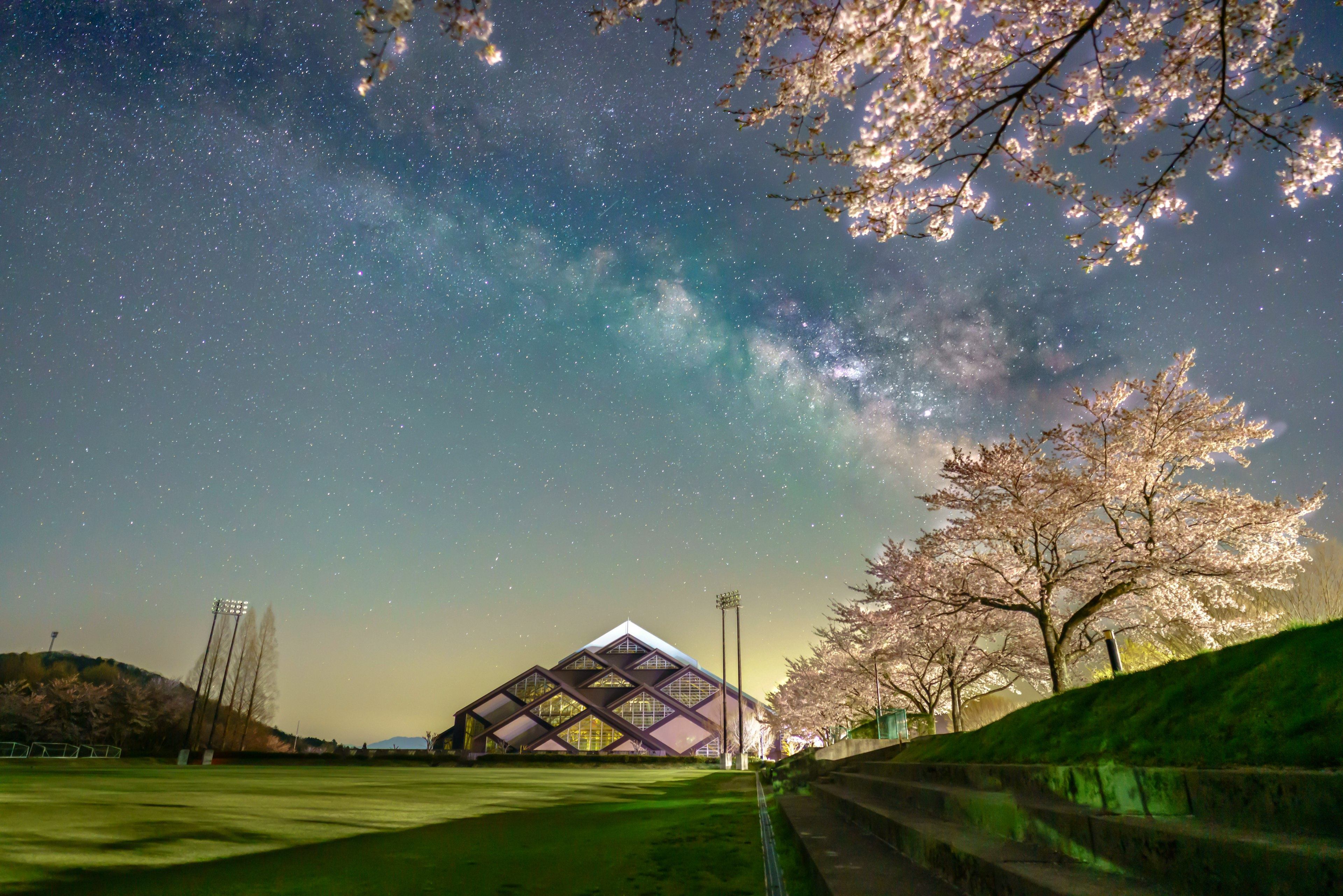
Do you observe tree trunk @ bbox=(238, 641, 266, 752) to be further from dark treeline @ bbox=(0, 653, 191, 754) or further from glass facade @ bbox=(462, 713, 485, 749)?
glass facade @ bbox=(462, 713, 485, 749)

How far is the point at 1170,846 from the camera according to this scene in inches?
98.7

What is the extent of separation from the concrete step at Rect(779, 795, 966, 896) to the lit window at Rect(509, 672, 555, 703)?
81.8m

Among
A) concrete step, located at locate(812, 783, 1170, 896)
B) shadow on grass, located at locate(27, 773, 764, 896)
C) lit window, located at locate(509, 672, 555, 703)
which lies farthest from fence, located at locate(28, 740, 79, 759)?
concrete step, located at locate(812, 783, 1170, 896)

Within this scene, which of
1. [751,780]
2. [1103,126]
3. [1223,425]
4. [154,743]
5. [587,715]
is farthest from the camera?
[587,715]

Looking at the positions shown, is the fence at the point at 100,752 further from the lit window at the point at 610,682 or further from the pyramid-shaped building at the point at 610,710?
the lit window at the point at 610,682

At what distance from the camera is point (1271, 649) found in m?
4.02

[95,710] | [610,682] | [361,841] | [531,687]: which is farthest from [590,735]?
[361,841]

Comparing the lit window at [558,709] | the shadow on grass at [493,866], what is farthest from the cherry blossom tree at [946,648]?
the lit window at [558,709]

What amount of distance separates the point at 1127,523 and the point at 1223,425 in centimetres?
379

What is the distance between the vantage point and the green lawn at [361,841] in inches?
190

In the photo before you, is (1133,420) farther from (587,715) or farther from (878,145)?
(587,715)

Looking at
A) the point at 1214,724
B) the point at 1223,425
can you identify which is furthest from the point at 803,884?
the point at 1223,425

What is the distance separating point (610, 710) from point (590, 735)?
432cm

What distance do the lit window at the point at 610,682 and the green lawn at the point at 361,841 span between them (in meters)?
77.0
